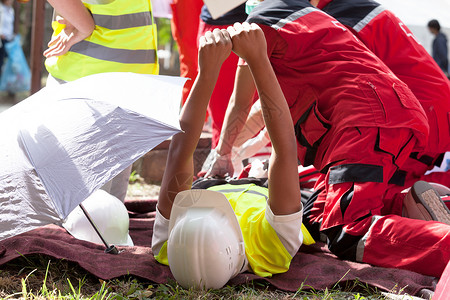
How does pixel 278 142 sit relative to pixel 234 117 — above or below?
above

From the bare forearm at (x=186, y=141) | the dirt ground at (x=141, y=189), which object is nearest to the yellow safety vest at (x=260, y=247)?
the bare forearm at (x=186, y=141)

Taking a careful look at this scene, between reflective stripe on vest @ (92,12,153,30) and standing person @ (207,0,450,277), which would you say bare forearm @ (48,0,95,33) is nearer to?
reflective stripe on vest @ (92,12,153,30)

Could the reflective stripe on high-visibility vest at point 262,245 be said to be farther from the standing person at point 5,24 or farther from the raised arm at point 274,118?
the standing person at point 5,24

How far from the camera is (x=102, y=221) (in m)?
2.66

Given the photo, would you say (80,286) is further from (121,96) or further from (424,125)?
(424,125)

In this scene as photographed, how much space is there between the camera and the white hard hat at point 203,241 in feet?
6.75

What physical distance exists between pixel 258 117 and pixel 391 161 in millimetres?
710

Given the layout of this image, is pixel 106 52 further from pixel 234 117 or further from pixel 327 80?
pixel 327 80

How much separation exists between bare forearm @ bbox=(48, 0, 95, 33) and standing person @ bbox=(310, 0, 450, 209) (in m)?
1.11

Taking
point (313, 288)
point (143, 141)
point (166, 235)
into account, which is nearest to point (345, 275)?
point (313, 288)

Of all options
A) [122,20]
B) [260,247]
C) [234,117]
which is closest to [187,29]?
[122,20]

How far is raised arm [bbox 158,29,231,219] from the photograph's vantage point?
2.12 meters

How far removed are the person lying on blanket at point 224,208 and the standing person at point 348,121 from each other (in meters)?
0.36

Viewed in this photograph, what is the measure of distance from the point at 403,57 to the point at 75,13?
1.57 m
